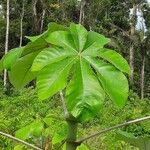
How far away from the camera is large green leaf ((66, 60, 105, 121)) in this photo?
81cm

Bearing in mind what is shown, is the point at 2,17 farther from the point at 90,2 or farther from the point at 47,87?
the point at 47,87

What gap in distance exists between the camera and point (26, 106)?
15695 millimetres

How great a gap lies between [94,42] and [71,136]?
201mm

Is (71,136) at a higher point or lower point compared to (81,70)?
lower

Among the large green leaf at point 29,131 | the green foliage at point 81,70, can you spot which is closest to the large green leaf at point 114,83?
the green foliage at point 81,70

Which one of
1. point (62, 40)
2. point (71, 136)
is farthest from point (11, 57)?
point (71, 136)

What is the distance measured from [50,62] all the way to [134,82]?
94.1 ft

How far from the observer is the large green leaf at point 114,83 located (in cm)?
85

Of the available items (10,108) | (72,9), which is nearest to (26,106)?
(10,108)

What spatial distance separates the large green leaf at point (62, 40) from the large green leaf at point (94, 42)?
0.10ft

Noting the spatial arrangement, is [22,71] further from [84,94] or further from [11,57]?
[84,94]

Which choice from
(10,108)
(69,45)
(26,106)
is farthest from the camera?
(26,106)

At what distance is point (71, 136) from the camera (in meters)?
0.88

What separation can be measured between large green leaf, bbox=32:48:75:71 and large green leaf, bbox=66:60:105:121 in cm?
4
